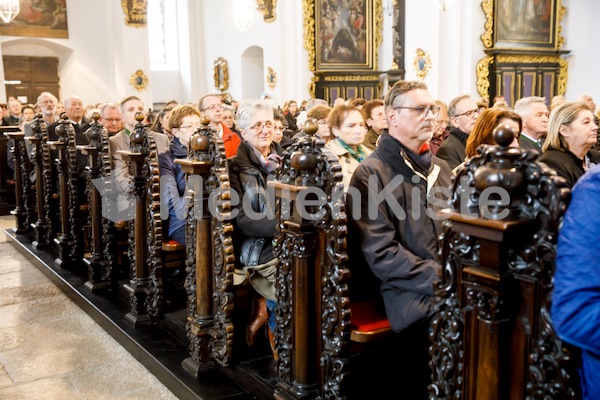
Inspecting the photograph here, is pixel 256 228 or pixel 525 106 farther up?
pixel 525 106

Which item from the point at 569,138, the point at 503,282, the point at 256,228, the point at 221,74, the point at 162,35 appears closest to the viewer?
the point at 503,282

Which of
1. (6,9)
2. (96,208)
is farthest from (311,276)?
(6,9)

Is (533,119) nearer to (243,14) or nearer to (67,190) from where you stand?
(67,190)

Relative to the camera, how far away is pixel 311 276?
2.69 meters

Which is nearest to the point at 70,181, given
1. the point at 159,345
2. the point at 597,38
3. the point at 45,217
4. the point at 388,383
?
the point at 45,217

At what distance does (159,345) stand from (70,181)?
6.87ft

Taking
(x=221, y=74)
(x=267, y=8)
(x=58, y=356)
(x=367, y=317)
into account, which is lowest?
(x=58, y=356)

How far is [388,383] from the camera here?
2986 millimetres

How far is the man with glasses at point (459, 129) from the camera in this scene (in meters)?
4.89

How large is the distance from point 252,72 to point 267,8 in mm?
2618

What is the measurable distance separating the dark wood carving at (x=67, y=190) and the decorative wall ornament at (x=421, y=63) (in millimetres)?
9353

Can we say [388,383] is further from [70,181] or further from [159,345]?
[70,181]

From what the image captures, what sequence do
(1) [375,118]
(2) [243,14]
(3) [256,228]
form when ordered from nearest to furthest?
(3) [256,228] → (1) [375,118] → (2) [243,14]

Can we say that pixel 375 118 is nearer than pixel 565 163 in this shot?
No
